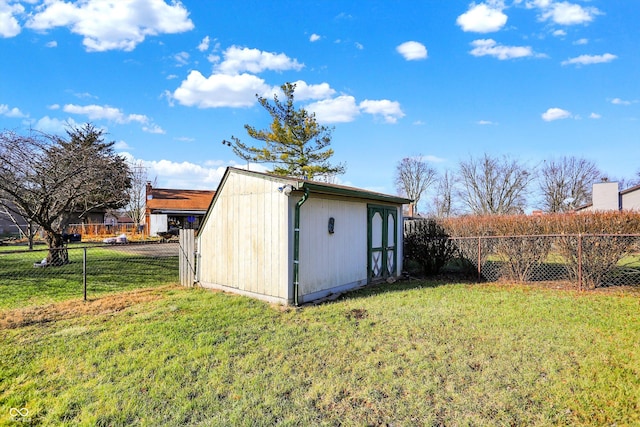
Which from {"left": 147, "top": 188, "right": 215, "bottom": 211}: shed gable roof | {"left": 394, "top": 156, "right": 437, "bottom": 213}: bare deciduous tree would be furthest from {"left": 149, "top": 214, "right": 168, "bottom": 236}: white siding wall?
{"left": 394, "top": 156, "right": 437, "bottom": 213}: bare deciduous tree

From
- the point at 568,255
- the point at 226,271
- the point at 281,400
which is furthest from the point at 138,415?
the point at 568,255

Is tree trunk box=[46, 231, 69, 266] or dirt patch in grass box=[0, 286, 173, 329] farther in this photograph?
tree trunk box=[46, 231, 69, 266]

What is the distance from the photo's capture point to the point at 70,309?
5688mm

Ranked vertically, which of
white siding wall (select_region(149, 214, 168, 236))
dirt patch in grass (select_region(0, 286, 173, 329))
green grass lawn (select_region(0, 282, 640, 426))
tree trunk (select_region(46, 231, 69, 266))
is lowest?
green grass lawn (select_region(0, 282, 640, 426))

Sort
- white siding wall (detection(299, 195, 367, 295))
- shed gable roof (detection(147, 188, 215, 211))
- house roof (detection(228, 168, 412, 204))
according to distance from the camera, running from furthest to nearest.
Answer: shed gable roof (detection(147, 188, 215, 211)), white siding wall (detection(299, 195, 367, 295)), house roof (detection(228, 168, 412, 204))

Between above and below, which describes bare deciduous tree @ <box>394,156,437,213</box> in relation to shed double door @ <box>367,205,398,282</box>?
above

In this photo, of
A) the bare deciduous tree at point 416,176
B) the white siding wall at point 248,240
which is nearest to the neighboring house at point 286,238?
the white siding wall at point 248,240

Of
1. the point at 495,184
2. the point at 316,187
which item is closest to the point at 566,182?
the point at 495,184

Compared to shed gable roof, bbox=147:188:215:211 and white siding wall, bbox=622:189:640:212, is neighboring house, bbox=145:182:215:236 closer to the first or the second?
shed gable roof, bbox=147:188:215:211

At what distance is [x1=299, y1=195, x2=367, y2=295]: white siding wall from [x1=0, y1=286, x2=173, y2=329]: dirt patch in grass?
124 inches

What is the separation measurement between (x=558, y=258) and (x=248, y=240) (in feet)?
24.0

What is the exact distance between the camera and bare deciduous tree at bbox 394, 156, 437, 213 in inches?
1307

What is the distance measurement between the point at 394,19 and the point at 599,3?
4.74m

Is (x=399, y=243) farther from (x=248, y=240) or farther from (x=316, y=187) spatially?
(x=248, y=240)
